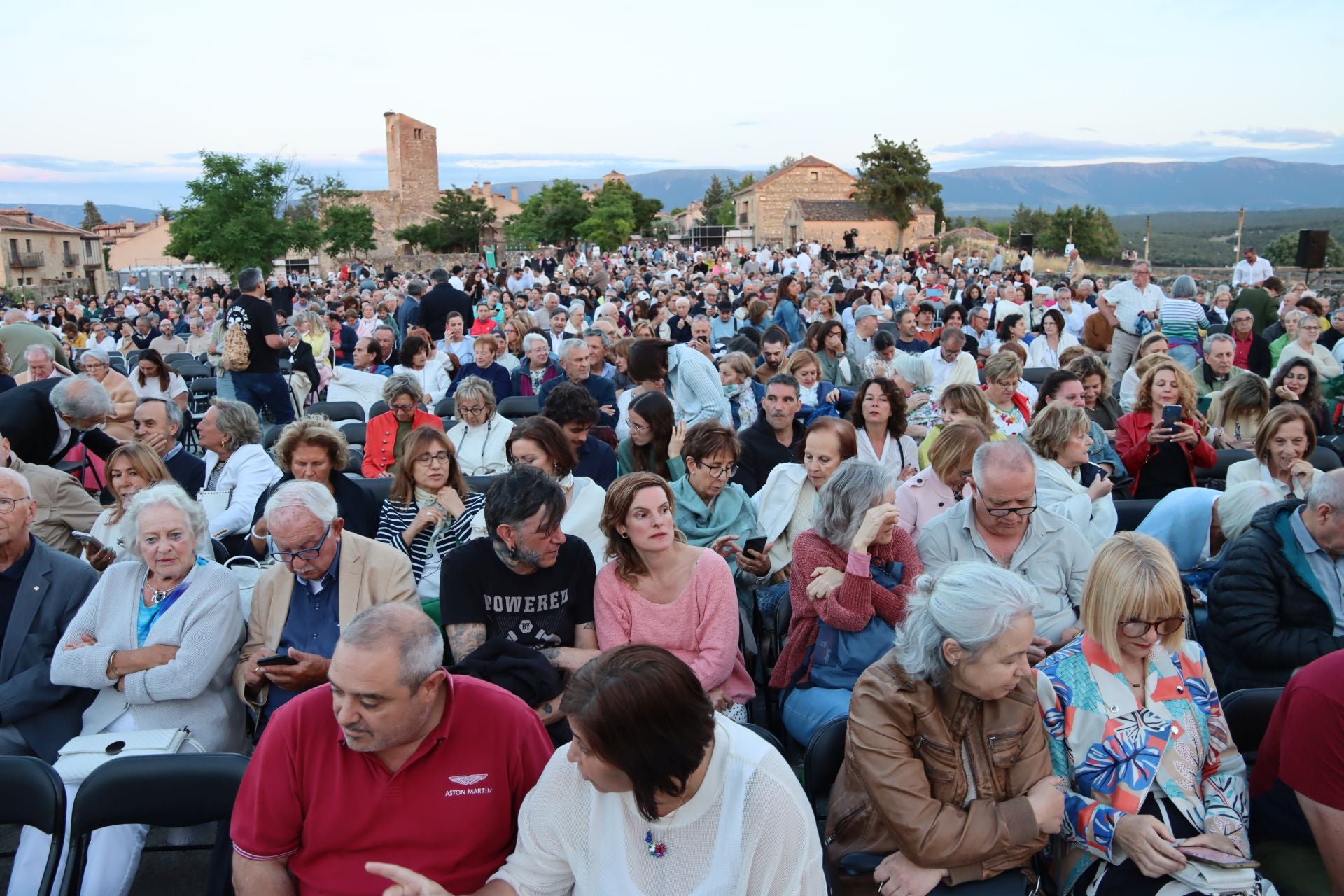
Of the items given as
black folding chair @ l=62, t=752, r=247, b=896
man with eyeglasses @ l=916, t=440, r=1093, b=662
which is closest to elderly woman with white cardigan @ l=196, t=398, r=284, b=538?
black folding chair @ l=62, t=752, r=247, b=896

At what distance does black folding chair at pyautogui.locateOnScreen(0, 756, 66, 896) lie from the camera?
243cm

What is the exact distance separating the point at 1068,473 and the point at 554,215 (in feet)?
204

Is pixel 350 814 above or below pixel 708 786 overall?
below

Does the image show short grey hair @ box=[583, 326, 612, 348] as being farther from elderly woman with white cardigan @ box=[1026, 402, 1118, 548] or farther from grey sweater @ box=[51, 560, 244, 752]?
grey sweater @ box=[51, 560, 244, 752]

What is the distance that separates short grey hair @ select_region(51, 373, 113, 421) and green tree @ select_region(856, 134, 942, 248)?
5445cm

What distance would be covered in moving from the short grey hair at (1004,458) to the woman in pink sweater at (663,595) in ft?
3.11

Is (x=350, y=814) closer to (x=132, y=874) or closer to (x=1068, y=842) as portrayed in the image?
(x=132, y=874)

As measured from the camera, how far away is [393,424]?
547cm

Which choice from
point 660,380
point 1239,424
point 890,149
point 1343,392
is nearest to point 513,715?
point 660,380

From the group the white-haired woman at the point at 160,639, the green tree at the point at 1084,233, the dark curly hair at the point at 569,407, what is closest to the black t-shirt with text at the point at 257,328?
the dark curly hair at the point at 569,407

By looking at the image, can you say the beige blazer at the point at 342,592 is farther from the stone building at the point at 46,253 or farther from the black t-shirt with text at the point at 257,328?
the stone building at the point at 46,253

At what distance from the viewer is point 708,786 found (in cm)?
191

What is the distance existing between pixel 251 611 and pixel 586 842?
179 centimetres

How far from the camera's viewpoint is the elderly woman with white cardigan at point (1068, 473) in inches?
153
